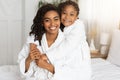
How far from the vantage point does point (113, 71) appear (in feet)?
9.19

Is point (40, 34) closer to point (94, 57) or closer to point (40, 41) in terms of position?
point (40, 41)

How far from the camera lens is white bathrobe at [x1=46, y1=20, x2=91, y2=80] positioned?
73.4 inches

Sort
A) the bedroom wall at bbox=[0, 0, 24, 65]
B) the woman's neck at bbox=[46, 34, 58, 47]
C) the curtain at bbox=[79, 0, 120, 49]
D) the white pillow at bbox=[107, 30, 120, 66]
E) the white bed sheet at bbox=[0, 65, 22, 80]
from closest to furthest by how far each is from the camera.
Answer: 1. the woman's neck at bbox=[46, 34, 58, 47]
2. the white bed sheet at bbox=[0, 65, 22, 80]
3. the white pillow at bbox=[107, 30, 120, 66]
4. the curtain at bbox=[79, 0, 120, 49]
5. the bedroom wall at bbox=[0, 0, 24, 65]

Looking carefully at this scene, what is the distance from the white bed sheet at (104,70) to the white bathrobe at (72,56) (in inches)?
21.5

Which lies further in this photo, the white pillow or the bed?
the white pillow

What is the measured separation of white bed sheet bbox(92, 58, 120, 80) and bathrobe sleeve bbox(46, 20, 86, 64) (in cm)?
70

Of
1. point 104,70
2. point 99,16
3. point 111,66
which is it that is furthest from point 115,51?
point 99,16

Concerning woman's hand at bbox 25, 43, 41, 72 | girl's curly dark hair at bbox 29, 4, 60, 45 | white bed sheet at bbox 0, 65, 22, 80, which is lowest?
white bed sheet at bbox 0, 65, 22, 80

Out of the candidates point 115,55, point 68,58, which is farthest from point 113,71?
point 68,58

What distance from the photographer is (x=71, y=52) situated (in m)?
1.93

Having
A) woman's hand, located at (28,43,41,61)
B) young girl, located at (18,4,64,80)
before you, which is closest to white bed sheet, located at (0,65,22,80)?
young girl, located at (18,4,64,80)

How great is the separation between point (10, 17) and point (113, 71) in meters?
2.08

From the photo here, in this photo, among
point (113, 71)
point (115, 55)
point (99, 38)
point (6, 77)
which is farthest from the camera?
point (99, 38)

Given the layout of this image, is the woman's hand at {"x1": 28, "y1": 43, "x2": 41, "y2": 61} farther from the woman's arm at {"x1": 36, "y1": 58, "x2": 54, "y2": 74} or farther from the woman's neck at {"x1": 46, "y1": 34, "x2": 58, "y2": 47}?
the woman's neck at {"x1": 46, "y1": 34, "x2": 58, "y2": 47}
